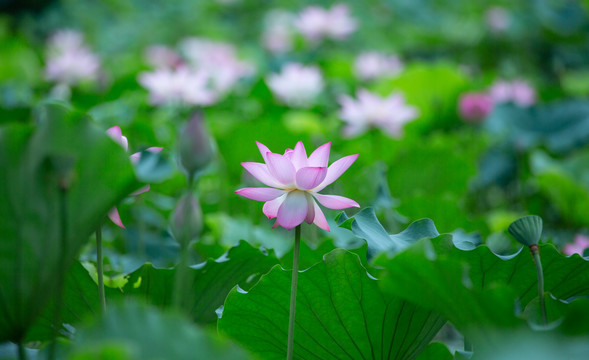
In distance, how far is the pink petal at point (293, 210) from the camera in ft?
1.60

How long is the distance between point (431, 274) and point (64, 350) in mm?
271

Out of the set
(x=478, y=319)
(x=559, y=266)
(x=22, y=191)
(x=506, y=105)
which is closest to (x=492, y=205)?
(x=506, y=105)

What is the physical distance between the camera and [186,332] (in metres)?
0.32

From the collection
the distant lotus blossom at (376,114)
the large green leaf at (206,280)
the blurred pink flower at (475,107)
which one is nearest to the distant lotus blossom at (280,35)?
the blurred pink flower at (475,107)

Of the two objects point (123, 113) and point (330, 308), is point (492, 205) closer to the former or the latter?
point (123, 113)

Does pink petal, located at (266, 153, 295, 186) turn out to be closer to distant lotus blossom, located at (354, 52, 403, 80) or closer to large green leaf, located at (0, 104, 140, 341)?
large green leaf, located at (0, 104, 140, 341)

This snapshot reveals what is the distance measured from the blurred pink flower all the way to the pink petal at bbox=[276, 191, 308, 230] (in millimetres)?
1208

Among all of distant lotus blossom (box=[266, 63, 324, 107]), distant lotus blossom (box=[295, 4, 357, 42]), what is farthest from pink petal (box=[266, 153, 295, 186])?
distant lotus blossom (box=[295, 4, 357, 42])

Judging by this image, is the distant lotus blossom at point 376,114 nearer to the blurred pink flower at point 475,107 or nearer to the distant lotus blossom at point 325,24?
the blurred pink flower at point 475,107

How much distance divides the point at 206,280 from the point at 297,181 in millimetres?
180

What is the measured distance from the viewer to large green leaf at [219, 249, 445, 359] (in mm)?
522

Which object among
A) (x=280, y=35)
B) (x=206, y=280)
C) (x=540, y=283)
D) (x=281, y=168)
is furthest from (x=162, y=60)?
(x=540, y=283)

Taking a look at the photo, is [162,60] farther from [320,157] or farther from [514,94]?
[320,157]

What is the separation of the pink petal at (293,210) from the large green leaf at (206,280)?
4.9 inches
